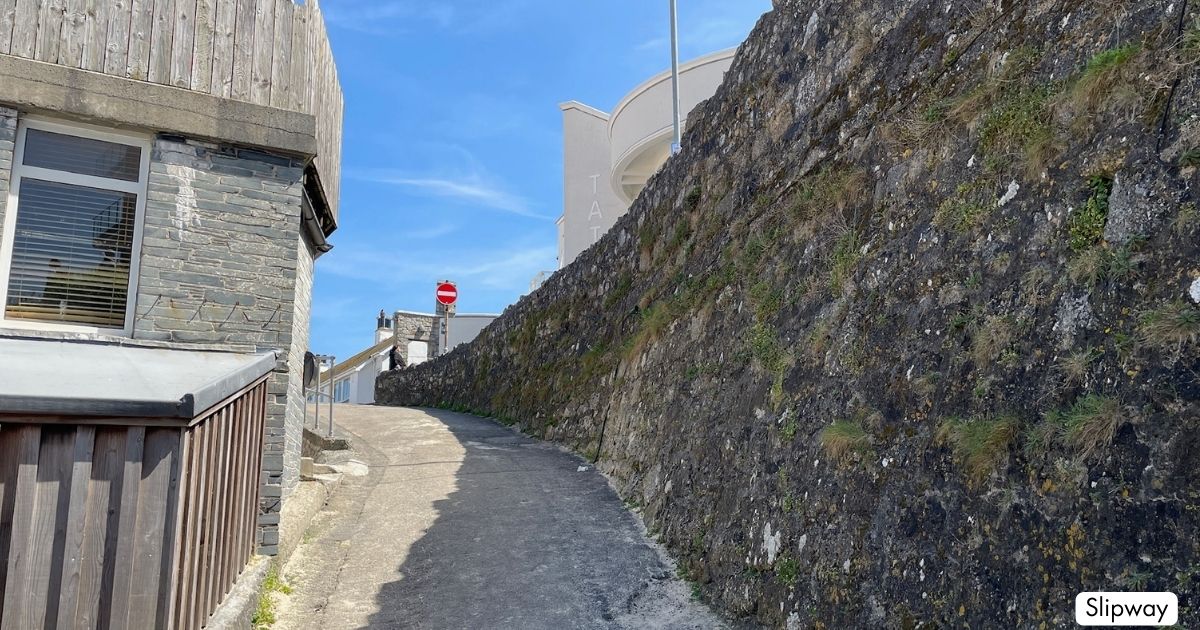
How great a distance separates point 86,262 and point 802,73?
6.68 meters

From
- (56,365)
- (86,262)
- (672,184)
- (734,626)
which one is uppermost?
(672,184)

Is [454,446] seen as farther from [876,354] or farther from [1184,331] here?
[1184,331]

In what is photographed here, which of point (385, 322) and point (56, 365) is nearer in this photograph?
point (56, 365)

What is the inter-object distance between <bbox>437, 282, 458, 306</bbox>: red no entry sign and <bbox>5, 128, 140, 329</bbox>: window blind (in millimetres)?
18682

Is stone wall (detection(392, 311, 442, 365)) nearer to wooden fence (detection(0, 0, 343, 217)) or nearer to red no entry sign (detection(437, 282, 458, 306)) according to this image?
red no entry sign (detection(437, 282, 458, 306))

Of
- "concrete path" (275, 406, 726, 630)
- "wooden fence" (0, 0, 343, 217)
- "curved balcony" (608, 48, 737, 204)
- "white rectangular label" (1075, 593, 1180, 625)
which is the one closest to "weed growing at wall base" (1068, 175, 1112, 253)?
"white rectangular label" (1075, 593, 1180, 625)

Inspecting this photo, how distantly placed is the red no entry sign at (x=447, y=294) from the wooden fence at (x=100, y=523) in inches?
817

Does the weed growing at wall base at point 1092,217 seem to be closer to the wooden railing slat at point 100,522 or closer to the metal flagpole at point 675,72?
the wooden railing slat at point 100,522

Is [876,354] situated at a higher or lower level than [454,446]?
higher

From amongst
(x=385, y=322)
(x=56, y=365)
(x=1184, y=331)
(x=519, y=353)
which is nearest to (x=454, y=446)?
(x=519, y=353)

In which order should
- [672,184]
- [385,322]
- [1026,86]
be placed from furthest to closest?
1. [385,322]
2. [672,184]
3. [1026,86]

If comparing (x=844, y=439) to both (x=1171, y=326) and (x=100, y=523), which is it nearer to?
(x=1171, y=326)

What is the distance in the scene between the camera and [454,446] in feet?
38.0

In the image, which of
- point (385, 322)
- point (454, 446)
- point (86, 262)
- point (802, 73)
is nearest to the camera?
point (86, 262)
